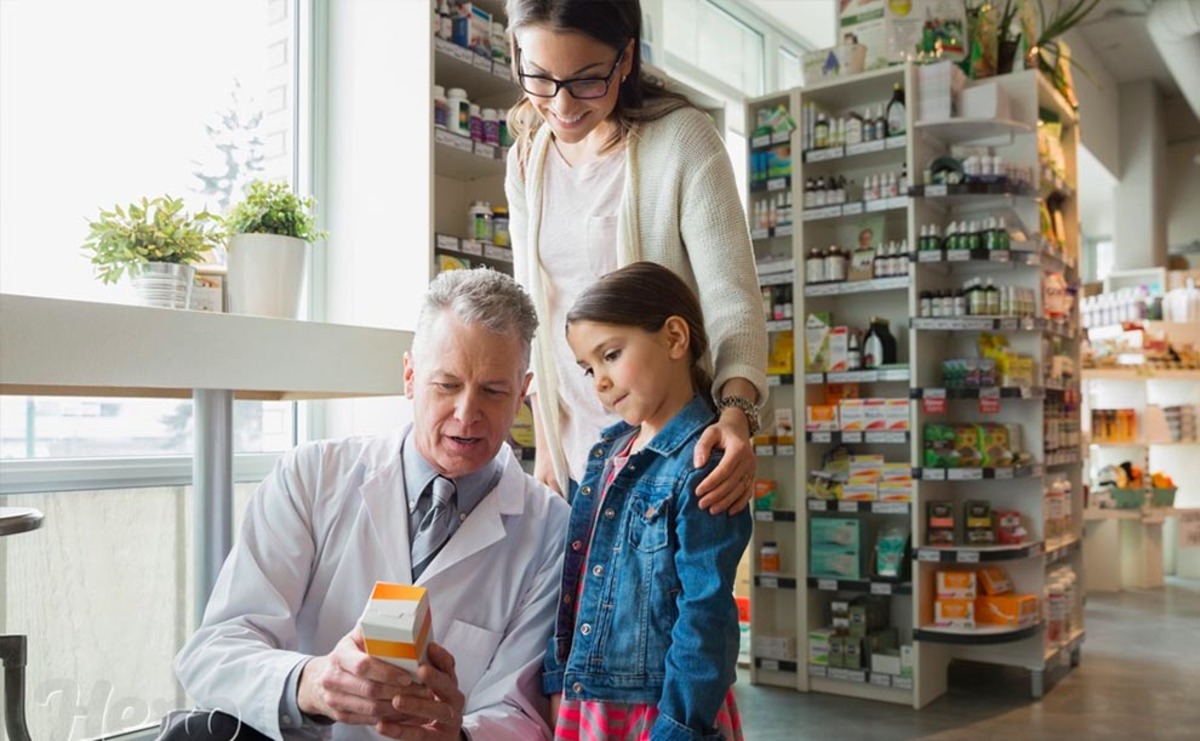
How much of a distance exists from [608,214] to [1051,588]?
14.8ft

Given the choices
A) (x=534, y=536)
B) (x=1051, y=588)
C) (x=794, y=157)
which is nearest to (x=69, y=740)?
(x=534, y=536)

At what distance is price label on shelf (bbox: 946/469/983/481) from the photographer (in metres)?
4.92

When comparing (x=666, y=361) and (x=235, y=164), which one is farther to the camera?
(x=235, y=164)

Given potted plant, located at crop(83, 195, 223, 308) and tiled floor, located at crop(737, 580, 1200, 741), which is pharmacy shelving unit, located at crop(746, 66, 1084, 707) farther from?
potted plant, located at crop(83, 195, 223, 308)

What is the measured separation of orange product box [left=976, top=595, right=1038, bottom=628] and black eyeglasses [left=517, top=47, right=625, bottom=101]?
13.5 ft

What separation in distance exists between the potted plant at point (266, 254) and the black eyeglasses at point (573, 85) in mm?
1578

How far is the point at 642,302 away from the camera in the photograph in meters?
1.69

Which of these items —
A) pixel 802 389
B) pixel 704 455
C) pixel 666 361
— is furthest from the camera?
pixel 802 389

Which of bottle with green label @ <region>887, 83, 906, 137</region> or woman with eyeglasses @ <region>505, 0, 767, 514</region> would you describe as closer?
woman with eyeglasses @ <region>505, 0, 767, 514</region>

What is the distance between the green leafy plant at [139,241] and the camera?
285 cm

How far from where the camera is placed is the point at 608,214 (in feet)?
6.40

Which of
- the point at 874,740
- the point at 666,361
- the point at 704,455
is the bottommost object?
the point at 874,740

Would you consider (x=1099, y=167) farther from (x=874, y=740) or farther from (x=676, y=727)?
(x=676, y=727)

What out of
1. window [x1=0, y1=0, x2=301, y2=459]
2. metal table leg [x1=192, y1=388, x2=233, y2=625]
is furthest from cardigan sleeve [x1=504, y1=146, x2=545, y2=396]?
window [x1=0, y1=0, x2=301, y2=459]
